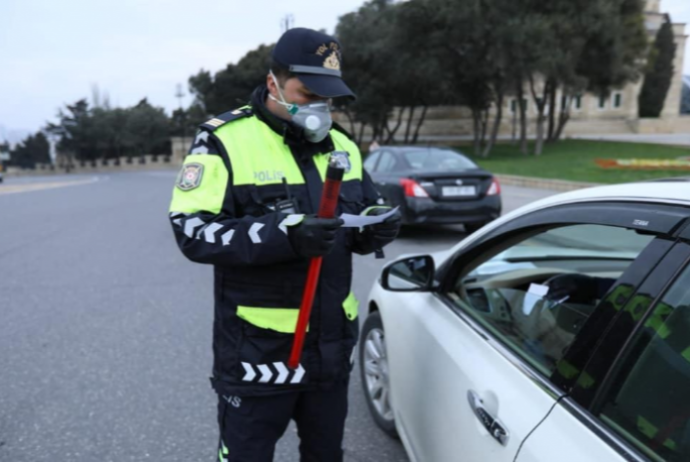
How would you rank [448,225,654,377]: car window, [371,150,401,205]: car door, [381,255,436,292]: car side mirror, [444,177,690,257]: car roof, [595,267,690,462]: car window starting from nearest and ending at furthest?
[595,267,690,462]: car window, [444,177,690,257]: car roof, [448,225,654,377]: car window, [381,255,436,292]: car side mirror, [371,150,401,205]: car door

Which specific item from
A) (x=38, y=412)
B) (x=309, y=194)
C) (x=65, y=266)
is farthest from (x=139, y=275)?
(x=309, y=194)

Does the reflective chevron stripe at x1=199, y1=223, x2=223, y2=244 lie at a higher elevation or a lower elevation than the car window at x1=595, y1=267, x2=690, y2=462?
higher

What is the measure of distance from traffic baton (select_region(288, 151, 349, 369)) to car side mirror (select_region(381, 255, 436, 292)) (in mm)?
725

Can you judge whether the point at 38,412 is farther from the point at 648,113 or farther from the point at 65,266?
the point at 648,113

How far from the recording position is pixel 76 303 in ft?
17.6

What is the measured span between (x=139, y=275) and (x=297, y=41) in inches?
211

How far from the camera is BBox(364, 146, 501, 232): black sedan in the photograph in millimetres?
8016

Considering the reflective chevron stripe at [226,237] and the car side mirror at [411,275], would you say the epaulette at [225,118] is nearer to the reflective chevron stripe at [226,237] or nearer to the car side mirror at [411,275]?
the reflective chevron stripe at [226,237]

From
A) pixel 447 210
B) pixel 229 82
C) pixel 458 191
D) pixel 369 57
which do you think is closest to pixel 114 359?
pixel 447 210

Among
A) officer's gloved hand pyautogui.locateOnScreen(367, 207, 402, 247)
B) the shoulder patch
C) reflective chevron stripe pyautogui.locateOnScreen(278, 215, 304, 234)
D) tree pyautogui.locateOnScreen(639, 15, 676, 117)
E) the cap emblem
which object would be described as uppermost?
tree pyautogui.locateOnScreen(639, 15, 676, 117)

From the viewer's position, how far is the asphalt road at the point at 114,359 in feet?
9.39

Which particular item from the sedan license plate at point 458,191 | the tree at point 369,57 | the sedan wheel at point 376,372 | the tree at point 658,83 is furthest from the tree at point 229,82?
the sedan wheel at point 376,372

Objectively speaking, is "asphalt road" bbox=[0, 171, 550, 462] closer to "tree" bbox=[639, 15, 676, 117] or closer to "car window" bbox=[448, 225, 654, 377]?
"car window" bbox=[448, 225, 654, 377]

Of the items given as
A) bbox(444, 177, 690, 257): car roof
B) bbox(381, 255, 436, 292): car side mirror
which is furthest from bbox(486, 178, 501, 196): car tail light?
bbox(444, 177, 690, 257): car roof
